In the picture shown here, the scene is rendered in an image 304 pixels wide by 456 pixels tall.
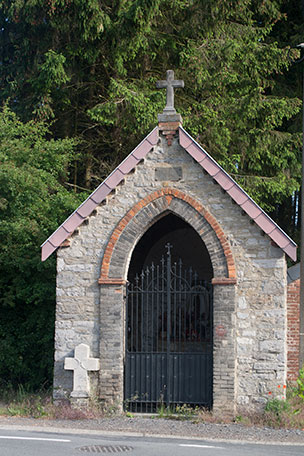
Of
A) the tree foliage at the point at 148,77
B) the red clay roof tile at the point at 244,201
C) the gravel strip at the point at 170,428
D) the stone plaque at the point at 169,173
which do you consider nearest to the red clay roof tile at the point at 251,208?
the red clay roof tile at the point at 244,201

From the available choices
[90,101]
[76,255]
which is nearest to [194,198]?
[76,255]

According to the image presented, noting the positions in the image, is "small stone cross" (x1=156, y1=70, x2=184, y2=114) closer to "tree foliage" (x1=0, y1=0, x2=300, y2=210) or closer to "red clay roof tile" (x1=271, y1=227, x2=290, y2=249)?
"red clay roof tile" (x1=271, y1=227, x2=290, y2=249)

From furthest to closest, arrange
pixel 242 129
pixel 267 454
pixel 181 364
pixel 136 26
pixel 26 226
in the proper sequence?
pixel 242 129 < pixel 136 26 < pixel 26 226 < pixel 181 364 < pixel 267 454

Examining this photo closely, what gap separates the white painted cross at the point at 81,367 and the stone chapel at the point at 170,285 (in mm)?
18

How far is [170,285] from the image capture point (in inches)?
488

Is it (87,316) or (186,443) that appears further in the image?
(87,316)

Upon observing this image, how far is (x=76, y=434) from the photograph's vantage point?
1054cm

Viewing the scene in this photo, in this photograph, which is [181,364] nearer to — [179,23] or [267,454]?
[267,454]

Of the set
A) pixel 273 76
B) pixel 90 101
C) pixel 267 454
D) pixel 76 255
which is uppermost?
pixel 273 76

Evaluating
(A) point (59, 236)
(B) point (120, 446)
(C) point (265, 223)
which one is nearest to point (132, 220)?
(A) point (59, 236)

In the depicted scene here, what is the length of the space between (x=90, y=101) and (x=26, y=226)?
657 centimetres

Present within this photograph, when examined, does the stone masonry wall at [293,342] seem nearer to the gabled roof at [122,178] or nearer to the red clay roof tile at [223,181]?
the gabled roof at [122,178]

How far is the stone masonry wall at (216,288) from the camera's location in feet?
38.8

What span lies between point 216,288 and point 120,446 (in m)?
3.55
